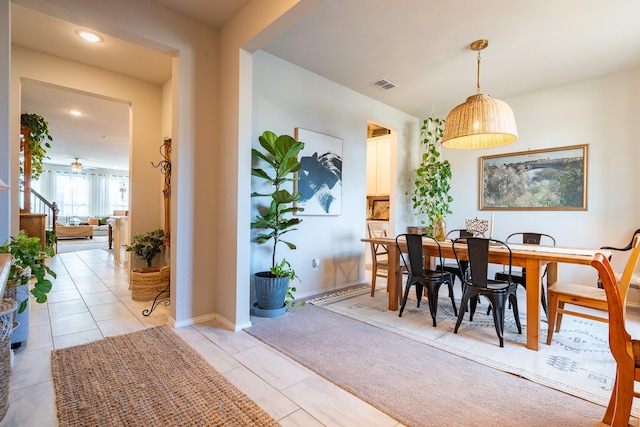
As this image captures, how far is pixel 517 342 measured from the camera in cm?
249

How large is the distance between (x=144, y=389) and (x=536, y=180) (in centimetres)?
498

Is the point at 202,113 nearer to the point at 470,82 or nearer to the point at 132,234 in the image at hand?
the point at 132,234

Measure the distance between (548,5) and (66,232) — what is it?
12.5 meters

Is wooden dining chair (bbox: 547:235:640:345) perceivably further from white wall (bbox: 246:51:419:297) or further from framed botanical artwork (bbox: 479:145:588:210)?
white wall (bbox: 246:51:419:297)

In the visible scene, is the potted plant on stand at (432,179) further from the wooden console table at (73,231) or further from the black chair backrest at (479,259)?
the wooden console table at (73,231)

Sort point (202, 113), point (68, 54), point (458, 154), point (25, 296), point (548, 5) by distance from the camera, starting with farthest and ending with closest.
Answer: point (458, 154), point (68, 54), point (202, 113), point (548, 5), point (25, 296)

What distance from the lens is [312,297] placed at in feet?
12.2

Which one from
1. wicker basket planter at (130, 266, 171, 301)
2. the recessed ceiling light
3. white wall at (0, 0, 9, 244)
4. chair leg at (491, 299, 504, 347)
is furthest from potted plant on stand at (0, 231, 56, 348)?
chair leg at (491, 299, 504, 347)

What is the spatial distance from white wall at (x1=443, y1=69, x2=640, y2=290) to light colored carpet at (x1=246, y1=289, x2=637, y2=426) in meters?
2.35

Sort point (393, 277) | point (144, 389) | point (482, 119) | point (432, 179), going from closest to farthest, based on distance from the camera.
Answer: point (144, 389) → point (482, 119) → point (393, 277) → point (432, 179)

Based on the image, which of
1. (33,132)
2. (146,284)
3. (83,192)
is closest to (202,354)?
(146,284)

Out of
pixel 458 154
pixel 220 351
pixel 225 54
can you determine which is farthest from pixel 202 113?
pixel 458 154

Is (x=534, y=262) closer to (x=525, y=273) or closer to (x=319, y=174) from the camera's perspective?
(x=525, y=273)

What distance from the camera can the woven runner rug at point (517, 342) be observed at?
1.94m
